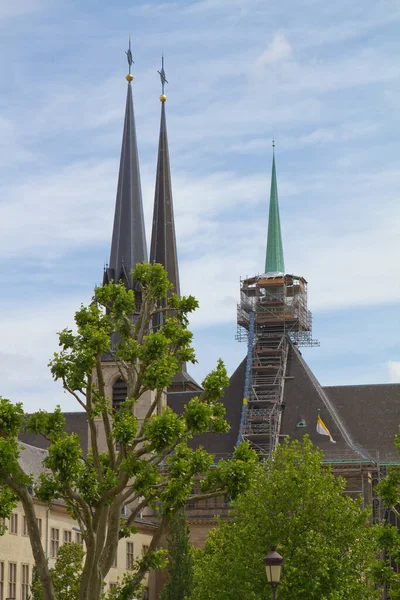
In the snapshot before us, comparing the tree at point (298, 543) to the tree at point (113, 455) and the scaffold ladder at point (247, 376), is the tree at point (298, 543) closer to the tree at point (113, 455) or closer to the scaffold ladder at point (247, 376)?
the tree at point (113, 455)

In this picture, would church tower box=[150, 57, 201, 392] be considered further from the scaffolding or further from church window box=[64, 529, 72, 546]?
church window box=[64, 529, 72, 546]

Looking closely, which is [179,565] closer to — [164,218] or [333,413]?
[333,413]

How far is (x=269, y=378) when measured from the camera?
3895 inches

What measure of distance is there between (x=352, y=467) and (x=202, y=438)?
39.6 feet

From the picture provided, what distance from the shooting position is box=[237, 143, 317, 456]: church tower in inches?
3765

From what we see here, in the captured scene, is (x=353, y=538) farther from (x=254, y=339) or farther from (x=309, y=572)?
(x=254, y=339)

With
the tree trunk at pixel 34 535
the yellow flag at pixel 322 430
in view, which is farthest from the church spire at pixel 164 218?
the tree trunk at pixel 34 535

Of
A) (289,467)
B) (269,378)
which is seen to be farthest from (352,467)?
(289,467)

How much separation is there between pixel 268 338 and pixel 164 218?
20541 mm

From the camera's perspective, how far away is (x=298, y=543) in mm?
54906

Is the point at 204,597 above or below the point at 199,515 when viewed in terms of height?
below

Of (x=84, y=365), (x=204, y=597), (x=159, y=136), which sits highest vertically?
(x=159, y=136)

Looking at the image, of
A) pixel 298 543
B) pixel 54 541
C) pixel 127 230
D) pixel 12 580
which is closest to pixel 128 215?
pixel 127 230

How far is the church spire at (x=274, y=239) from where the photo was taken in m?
111
